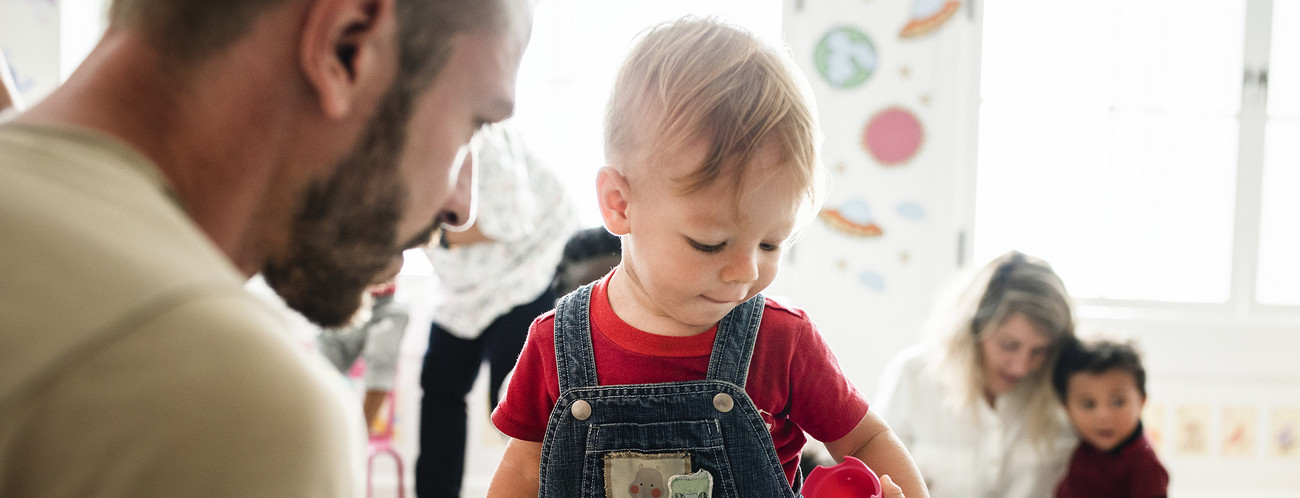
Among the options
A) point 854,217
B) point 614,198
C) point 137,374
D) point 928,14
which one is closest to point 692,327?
point 614,198

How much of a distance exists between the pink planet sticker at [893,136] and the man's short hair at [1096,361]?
1.21 meters

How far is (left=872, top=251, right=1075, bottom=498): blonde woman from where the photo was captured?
A: 6.52 ft

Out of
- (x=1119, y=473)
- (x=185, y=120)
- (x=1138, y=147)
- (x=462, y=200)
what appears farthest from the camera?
(x=1138, y=147)

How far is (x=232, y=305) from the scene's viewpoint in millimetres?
357

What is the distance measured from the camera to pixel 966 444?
6.70 ft

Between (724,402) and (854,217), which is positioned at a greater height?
(724,402)

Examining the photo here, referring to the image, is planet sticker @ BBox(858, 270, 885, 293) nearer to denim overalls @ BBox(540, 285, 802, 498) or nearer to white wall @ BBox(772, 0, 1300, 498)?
white wall @ BBox(772, 0, 1300, 498)

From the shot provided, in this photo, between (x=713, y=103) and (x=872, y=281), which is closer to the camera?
(x=713, y=103)

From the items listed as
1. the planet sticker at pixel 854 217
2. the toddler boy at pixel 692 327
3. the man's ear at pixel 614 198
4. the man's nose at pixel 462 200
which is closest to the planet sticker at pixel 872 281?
the planet sticker at pixel 854 217

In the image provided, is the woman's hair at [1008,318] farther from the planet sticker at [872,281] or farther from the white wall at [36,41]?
the white wall at [36,41]

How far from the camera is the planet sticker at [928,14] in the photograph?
3055mm

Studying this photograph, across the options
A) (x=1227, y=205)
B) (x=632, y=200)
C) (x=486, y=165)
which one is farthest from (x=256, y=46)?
(x=1227, y=205)

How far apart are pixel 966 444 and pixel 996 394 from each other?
0.44 feet

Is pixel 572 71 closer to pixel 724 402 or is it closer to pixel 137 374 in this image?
pixel 724 402
